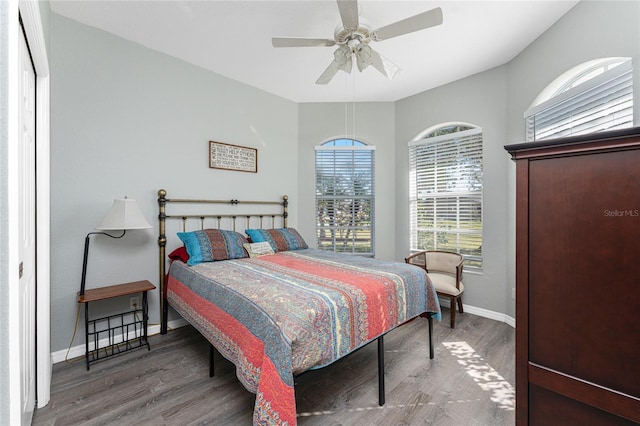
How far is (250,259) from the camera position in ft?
9.50

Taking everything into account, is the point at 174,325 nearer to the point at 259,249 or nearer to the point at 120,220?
the point at 259,249

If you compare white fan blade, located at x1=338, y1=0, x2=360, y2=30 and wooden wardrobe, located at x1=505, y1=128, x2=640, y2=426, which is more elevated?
white fan blade, located at x1=338, y1=0, x2=360, y2=30

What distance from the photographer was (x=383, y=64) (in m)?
2.34

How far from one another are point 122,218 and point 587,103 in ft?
A: 12.5

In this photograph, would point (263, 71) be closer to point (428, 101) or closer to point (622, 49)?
point (428, 101)

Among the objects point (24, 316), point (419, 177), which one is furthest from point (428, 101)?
point (24, 316)

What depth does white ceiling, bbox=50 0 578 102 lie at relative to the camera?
2.26 metres

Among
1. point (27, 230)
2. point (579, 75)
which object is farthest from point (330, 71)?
point (27, 230)

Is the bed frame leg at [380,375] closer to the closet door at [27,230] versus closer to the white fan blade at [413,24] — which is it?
the closet door at [27,230]

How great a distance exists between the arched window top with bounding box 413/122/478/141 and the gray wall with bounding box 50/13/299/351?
8.24 feet

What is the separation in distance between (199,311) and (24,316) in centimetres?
92

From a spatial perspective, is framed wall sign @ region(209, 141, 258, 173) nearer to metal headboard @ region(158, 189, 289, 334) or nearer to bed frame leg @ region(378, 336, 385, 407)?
metal headboard @ region(158, 189, 289, 334)

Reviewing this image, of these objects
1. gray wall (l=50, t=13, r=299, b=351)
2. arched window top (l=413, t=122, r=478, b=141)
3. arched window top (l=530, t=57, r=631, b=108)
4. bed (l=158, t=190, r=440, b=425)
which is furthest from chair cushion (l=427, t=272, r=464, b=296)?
gray wall (l=50, t=13, r=299, b=351)

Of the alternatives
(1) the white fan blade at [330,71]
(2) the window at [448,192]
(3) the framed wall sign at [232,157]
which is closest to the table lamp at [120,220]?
(3) the framed wall sign at [232,157]
